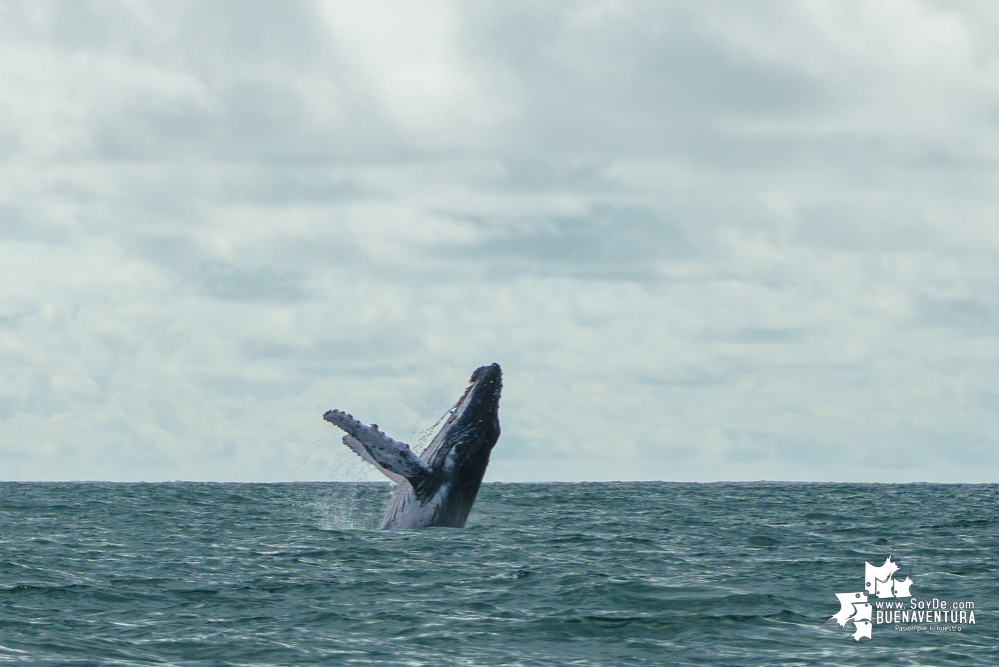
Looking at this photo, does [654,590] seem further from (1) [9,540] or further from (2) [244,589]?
(1) [9,540]

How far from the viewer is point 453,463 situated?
2353cm

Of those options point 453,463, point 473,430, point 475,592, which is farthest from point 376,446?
point 475,592

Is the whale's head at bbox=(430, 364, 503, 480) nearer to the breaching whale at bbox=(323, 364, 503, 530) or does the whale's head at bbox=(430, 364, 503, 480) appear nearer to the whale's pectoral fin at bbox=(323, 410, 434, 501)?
the breaching whale at bbox=(323, 364, 503, 530)

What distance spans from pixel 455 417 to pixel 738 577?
6896mm

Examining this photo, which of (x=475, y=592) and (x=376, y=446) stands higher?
(x=376, y=446)

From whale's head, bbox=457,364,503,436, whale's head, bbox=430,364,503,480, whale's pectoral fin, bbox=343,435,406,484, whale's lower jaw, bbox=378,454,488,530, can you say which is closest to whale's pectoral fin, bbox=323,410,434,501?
whale's pectoral fin, bbox=343,435,406,484

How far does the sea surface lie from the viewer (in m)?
14.2

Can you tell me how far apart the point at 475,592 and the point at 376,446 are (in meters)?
5.15

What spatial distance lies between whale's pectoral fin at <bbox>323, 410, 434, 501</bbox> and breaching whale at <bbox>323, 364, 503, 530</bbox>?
1.0 inches

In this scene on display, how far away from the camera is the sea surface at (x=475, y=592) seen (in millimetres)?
14234

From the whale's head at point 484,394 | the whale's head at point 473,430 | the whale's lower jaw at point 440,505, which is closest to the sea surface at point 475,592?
the whale's lower jaw at point 440,505

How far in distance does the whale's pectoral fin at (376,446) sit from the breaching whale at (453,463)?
0.08 feet

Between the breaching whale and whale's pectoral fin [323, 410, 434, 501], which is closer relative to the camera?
whale's pectoral fin [323, 410, 434, 501]

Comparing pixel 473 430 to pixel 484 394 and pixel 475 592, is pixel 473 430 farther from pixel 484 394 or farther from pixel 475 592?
pixel 475 592
